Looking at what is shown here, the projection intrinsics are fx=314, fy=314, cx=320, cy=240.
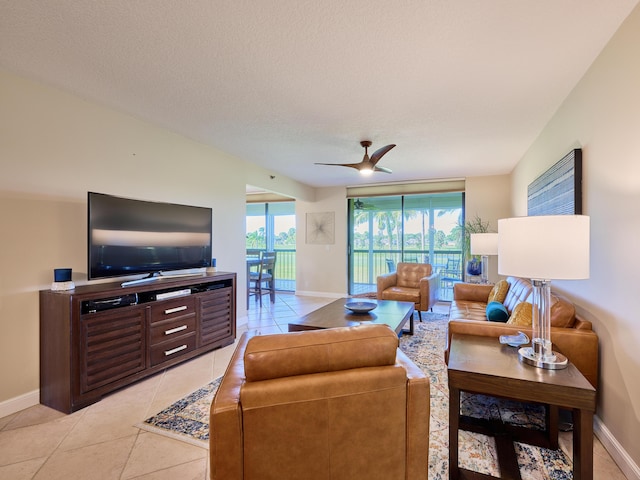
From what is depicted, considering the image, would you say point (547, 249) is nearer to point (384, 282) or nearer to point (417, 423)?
point (417, 423)

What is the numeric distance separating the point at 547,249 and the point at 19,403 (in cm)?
356

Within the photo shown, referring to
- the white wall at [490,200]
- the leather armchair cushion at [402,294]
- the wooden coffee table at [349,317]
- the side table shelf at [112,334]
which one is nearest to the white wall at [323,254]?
the leather armchair cushion at [402,294]

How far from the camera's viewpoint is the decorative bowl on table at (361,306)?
325 cm

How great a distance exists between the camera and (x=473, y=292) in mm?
4090

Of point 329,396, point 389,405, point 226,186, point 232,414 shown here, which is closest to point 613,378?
point 389,405

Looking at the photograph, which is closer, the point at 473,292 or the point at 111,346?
the point at 111,346

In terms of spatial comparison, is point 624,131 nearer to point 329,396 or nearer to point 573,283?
point 573,283

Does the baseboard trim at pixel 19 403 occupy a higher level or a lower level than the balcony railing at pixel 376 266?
lower

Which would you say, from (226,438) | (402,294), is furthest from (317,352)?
(402,294)

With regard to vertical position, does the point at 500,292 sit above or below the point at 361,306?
above

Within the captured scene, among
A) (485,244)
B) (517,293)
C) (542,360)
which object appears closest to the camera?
(542,360)

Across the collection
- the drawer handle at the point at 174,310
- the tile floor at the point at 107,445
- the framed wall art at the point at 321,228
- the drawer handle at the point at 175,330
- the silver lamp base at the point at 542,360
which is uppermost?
the framed wall art at the point at 321,228

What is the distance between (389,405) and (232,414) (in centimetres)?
58

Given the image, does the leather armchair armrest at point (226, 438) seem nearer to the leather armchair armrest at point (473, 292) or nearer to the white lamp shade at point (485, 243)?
the leather armchair armrest at point (473, 292)
